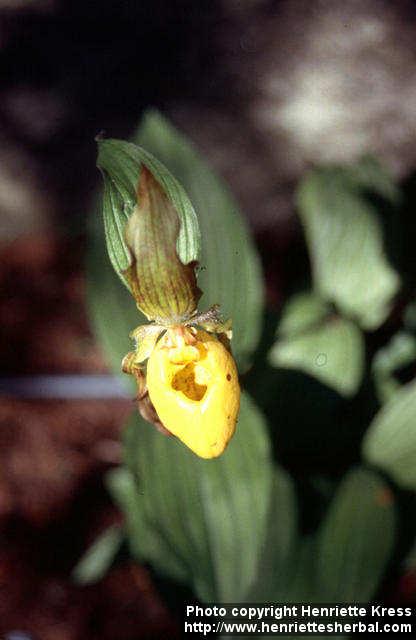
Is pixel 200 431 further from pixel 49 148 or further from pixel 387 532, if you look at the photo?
pixel 49 148

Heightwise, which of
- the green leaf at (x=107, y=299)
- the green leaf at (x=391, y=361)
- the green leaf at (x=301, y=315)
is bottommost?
the green leaf at (x=391, y=361)

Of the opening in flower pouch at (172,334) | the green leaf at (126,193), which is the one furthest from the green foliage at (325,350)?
the green leaf at (126,193)

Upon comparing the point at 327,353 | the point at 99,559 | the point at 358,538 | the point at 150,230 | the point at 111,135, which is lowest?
the point at 99,559

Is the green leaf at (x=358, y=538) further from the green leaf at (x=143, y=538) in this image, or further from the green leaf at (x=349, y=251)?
the green leaf at (x=349, y=251)

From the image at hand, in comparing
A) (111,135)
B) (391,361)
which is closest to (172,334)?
(391,361)

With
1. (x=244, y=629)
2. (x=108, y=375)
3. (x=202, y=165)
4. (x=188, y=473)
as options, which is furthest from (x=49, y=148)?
(x=244, y=629)

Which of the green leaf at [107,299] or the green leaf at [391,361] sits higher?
the green leaf at [107,299]

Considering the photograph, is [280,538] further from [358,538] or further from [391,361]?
[391,361]

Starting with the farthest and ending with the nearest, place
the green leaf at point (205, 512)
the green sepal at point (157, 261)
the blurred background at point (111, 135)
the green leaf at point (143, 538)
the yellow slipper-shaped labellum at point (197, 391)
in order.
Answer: the blurred background at point (111, 135) → the green leaf at point (143, 538) → the green leaf at point (205, 512) → the yellow slipper-shaped labellum at point (197, 391) → the green sepal at point (157, 261)
